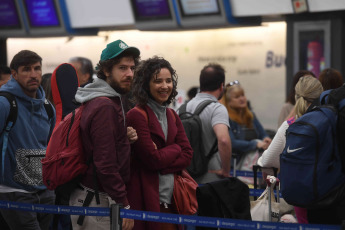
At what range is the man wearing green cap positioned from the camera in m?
3.56

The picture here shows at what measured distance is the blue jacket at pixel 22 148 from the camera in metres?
4.52

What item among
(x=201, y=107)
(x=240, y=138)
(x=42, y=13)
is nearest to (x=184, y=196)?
(x=201, y=107)

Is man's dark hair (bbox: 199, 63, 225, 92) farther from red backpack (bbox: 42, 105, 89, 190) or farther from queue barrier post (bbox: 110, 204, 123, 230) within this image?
queue barrier post (bbox: 110, 204, 123, 230)

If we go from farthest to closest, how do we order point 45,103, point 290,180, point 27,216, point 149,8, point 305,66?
point 149,8 < point 305,66 < point 45,103 < point 27,216 < point 290,180

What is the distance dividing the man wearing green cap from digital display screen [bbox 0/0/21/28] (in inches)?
354

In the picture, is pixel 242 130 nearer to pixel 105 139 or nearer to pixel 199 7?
pixel 105 139

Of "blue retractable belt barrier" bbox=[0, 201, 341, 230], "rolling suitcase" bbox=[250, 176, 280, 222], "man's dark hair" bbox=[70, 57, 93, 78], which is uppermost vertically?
"man's dark hair" bbox=[70, 57, 93, 78]

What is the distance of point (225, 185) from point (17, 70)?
70.2 inches

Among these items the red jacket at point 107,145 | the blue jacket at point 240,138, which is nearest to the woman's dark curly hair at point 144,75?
the red jacket at point 107,145

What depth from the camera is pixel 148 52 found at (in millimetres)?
11336

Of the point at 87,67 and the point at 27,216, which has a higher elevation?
the point at 87,67

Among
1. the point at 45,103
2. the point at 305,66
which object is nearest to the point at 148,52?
the point at 305,66

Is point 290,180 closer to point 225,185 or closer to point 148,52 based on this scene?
point 225,185

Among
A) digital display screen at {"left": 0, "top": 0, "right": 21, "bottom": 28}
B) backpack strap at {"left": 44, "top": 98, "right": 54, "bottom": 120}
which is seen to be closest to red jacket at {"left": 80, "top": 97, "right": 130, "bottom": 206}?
backpack strap at {"left": 44, "top": 98, "right": 54, "bottom": 120}
